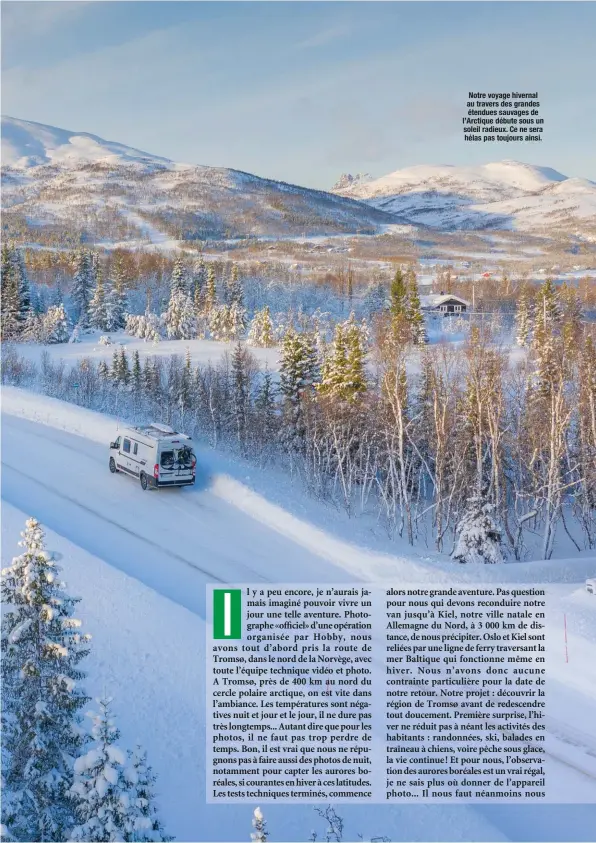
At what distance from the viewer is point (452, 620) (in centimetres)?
1237

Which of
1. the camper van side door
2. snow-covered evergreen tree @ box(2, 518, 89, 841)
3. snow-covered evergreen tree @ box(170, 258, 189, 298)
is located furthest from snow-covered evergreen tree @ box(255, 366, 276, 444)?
snow-covered evergreen tree @ box(170, 258, 189, 298)

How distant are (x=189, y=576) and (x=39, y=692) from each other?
8953 millimetres

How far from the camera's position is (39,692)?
8.25 m

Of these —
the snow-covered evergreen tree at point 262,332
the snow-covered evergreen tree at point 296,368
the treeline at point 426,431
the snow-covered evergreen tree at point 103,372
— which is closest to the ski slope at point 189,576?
the treeline at point 426,431

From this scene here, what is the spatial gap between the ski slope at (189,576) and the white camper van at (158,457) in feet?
1.85

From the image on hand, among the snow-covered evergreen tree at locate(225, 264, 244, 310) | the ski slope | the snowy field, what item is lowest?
the ski slope

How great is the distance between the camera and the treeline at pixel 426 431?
79.7 ft

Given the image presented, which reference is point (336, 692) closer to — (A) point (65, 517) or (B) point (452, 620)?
(B) point (452, 620)

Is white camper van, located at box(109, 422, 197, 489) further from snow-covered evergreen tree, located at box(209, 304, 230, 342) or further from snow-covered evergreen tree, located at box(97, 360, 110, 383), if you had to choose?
snow-covered evergreen tree, located at box(209, 304, 230, 342)

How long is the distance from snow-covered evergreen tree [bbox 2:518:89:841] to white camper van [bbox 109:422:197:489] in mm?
13431

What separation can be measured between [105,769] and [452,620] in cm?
733

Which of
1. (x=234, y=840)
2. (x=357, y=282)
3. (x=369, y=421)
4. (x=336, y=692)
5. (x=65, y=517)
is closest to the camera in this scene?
(x=234, y=840)

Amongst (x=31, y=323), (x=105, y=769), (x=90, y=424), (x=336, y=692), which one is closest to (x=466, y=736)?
(x=336, y=692)

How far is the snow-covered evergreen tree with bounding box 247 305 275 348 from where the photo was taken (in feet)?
218
